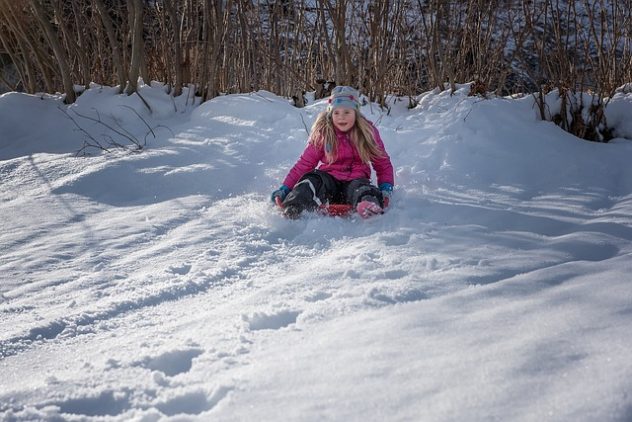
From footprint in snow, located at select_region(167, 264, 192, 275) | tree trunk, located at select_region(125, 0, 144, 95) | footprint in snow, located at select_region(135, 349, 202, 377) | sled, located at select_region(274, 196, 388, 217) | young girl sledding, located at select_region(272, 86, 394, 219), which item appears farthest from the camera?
tree trunk, located at select_region(125, 0, 144, 95)

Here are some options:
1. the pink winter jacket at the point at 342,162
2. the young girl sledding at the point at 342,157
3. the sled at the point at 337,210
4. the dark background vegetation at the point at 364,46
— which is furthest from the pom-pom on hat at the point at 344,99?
the dark background vegetation at the point at 364,46

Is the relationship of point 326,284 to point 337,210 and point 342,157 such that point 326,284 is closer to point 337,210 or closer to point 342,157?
point 337,210

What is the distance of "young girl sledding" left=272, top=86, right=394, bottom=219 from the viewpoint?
10.3 ft

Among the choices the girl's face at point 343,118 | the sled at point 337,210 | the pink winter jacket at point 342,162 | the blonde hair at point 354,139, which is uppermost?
the girl's face at point 343,118

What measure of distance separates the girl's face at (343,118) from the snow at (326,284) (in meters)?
0.50

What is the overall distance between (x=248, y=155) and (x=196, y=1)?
6.89 feet

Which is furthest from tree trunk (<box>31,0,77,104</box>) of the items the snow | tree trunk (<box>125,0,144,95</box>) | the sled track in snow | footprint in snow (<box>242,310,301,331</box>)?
footprint in snow (<box>242,310,301,331</box>)

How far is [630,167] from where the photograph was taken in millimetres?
3381

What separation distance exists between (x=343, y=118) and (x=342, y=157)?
0.76 feet

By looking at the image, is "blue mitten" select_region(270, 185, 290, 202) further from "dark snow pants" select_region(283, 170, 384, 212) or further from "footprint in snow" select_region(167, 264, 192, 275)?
"footprint in snow" select_region(167, 264, 192, 275)

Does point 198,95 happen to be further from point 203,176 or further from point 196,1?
point 203,176

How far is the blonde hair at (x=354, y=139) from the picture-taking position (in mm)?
3215

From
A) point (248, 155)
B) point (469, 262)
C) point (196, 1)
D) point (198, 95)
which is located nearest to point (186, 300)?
point (469, 262)

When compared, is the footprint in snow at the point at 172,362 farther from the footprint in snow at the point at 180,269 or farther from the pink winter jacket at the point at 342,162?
the pink winter jacket at the point at 342,162
